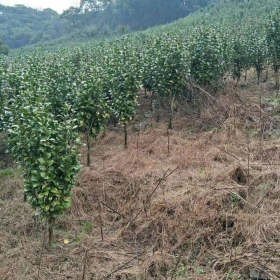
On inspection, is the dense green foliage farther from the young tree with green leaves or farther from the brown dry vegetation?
the brown dry vegetation

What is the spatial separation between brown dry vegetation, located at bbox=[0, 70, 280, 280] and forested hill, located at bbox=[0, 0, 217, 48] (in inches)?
2100

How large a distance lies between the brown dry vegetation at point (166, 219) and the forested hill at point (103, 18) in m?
53.4

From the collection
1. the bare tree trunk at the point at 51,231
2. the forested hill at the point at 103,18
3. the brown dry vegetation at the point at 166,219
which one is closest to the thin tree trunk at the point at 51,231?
the bare tree trunk at the point at 51,231

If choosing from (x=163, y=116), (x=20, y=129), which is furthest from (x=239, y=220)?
(x=163, y=116)

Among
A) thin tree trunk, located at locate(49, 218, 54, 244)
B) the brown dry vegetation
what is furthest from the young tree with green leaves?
the brown dry vegetation

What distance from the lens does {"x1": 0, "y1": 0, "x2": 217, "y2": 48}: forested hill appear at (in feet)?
218

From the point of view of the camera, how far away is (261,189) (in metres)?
7.55

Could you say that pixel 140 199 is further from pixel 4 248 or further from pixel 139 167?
pixel 4 248

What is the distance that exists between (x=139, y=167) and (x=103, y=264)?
4.02 m

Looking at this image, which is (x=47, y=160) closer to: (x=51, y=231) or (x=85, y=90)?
(x=51, y=231)

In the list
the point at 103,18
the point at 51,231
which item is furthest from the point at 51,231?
the point at 103,18

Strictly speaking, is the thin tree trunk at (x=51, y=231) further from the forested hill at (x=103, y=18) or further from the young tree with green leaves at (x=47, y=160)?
the forested hill at (x=103, y=18)

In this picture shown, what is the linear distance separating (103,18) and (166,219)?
69.9m

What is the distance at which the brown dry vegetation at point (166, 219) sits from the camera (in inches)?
241
